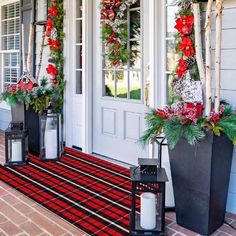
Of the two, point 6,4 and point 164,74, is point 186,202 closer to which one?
point 164,74

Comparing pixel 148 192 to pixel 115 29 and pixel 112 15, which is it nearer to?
pixel 115 29

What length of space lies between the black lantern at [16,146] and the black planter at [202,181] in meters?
2.15

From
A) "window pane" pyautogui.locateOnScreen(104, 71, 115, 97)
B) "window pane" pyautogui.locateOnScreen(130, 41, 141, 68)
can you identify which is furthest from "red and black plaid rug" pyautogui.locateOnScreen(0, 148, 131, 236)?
"window pane" pyautogui.locateOnScreen(130, 41, 141, 68)

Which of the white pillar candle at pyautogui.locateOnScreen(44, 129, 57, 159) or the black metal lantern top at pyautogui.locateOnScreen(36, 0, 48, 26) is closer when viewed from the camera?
the white pillar candle at pyautogui.locateOnScreen(44, 129, 57, 159)

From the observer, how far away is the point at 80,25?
14.3 ft

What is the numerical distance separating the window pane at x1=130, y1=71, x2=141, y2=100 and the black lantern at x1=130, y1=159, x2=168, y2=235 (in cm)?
153

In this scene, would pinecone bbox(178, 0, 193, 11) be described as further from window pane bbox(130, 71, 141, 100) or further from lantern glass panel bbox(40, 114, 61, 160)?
lantern glass panel bbox(40, 114, 61, 160)

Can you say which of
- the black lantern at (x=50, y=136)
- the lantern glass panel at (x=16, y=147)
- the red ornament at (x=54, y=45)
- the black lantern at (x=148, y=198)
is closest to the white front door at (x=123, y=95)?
the black lantern at (x=50, y=136)

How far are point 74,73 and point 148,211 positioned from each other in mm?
2710

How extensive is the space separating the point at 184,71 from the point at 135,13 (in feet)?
4.13

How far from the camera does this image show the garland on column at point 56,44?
4.45m

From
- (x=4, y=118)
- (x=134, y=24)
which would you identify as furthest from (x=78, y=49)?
(x=4, y=118)

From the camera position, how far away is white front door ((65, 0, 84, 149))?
4352 mm

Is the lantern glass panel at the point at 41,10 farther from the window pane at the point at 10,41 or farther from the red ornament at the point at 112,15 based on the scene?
the red ornament at the point at 112,15
